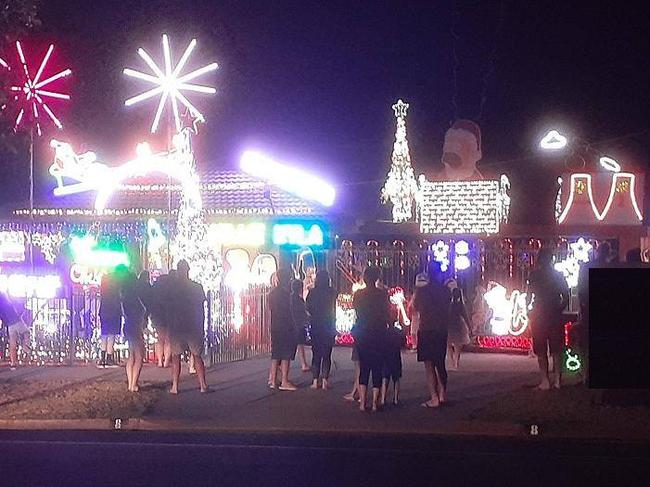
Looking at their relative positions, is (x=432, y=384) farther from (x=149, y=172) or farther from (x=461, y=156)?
(x=461, y=156)

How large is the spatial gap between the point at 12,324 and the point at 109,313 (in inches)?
66.0

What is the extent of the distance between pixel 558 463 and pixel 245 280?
10690mm

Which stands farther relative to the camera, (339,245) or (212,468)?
(339,245)

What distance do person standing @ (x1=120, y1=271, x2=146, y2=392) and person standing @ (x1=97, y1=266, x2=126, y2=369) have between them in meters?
1.05

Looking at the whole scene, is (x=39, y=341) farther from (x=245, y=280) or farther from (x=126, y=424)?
(x=126, y=424)

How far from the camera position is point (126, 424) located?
478 inches

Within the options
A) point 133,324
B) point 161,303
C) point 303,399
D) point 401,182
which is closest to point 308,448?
point 303,399

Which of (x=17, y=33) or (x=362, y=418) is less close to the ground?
(x=17, y=33)

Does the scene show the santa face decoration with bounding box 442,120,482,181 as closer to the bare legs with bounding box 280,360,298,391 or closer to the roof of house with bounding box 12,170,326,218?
the roof of house with bounding box 12,170,326,218

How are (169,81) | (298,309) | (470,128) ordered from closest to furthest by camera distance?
(298,309) → (169,81) → (470,128)

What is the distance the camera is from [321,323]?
14.4m

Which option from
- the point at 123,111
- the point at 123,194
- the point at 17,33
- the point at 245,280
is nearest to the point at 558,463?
the point at 17,33

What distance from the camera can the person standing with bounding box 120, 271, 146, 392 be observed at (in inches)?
553

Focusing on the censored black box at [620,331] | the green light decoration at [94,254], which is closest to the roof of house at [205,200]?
Result: the green light decoration at [94,254]
